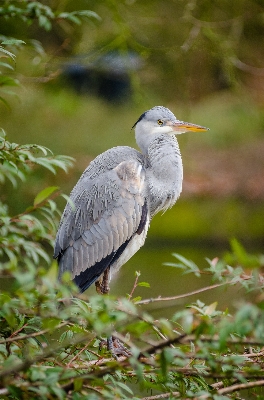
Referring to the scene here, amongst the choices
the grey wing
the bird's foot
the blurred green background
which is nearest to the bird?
the grey wing

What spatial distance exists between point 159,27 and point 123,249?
846 cm

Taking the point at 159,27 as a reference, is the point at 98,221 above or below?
below

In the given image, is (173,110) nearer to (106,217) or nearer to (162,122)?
(162,122)

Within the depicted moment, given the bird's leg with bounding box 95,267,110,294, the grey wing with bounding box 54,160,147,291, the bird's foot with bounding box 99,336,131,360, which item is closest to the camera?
the bird's foot with bounding box 99,336,131,360

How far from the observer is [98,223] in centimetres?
260

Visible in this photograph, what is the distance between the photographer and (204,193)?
30.1 feet

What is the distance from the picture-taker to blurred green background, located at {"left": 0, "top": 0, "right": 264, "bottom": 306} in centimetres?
761

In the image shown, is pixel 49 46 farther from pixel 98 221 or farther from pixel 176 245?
pixel 98 221

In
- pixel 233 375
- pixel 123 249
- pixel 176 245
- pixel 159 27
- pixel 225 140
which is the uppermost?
pixel 159 27

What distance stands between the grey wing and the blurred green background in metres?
3.22

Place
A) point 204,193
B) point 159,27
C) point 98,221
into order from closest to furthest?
point 98,221
point 204,193
point 159,27

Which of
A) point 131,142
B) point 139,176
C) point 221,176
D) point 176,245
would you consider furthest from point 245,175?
point 139,176

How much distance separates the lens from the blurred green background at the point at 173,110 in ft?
25.0

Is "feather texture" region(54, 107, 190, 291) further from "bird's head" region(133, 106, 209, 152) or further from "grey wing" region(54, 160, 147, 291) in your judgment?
"bird's head" region(133, 106, 209, 152)
